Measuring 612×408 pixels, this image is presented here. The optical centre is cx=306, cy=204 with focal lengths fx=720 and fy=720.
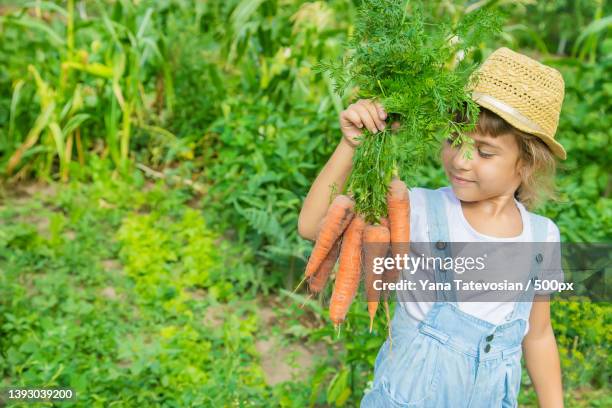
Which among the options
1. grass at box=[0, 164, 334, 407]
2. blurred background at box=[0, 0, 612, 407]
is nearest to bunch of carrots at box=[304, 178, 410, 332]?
blurred background at box=[0, 0, 612, 407]

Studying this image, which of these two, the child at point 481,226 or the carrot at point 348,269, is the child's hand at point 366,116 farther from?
the carrot at point 348,269

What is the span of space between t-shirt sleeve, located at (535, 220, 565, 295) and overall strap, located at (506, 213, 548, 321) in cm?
1

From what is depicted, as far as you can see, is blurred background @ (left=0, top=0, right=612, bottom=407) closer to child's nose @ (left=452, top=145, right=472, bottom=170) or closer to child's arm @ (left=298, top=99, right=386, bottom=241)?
child's arm @ (left=298, top=99, right=386, bottom=241)

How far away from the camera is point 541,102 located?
65.9 inches

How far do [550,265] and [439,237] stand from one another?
0.97ft

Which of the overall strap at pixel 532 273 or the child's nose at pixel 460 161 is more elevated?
the child's nose at pixel 460 161

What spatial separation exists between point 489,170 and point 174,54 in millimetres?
3226

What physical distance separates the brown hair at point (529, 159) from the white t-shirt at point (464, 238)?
0.25 ft

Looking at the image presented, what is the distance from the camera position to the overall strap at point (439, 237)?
5.63 ft

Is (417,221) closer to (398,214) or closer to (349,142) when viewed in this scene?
(398,214)

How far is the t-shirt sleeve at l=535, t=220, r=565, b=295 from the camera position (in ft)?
5.86

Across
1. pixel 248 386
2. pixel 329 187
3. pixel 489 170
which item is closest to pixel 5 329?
pixel 248 386

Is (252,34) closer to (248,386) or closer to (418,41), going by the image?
(248,386)

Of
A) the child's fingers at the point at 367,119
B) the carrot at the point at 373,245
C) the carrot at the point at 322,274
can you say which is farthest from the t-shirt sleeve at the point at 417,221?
the child's fingers at the point at 367,119
